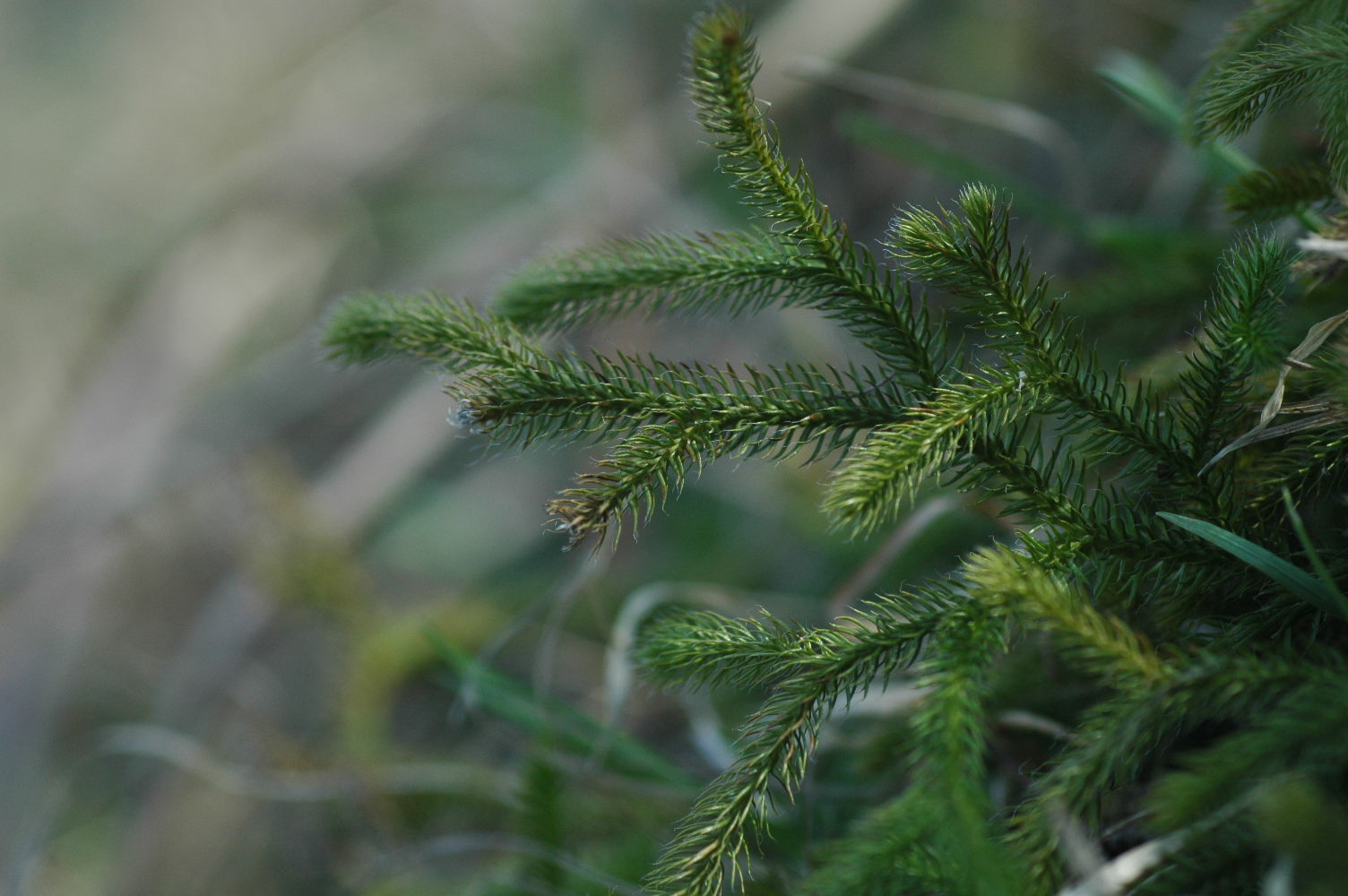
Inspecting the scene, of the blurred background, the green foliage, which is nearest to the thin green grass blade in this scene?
the green foliage

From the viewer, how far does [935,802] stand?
18.3 inches

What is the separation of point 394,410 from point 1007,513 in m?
1.92

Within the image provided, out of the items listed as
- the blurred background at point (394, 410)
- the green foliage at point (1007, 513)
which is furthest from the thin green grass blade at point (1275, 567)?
the blurred background at point (394, 410)

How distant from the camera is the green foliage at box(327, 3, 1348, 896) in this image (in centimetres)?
48

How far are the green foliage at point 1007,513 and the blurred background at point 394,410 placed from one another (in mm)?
130

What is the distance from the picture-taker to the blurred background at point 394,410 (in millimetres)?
1172

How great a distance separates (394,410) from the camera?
227 cm

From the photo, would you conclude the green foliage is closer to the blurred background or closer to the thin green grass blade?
Answer: the thin green grass blade

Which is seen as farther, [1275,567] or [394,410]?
[394,410]

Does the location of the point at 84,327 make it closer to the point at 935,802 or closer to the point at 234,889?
the point at 234,889

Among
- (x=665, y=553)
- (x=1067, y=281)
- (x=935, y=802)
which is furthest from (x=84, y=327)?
(x=935, y=802)

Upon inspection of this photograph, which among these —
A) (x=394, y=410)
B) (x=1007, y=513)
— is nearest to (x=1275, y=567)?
(x=1007, y=513)

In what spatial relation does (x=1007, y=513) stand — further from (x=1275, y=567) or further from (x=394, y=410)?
(x=394, y=410)

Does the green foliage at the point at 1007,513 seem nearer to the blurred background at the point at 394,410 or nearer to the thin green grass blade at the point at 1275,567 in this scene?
the thin green grass blade at the point at 1275,567
